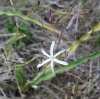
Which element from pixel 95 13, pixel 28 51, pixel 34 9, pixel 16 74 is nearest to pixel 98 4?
pixel 95 13

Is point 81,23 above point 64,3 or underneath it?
underneath

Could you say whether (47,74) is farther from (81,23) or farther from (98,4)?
(98,4)

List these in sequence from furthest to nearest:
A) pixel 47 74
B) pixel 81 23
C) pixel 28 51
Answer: pixel 81 23, pixel 28 51, pixel 47 74

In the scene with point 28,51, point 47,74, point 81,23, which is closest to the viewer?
point 47,74

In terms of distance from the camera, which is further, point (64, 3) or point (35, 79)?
point (64, 3)

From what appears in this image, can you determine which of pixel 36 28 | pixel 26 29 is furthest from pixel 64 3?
pixel 26 29

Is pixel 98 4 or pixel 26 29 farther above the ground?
pixel 98 4

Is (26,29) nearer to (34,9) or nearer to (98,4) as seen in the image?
(34,9)

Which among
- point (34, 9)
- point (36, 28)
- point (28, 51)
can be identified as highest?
point (34, 9)

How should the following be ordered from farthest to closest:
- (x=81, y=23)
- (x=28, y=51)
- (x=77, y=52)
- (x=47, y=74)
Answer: (x=81, y=23)
(x=77, y=52)
(x=28, y=51)
(x=47, y=74)
